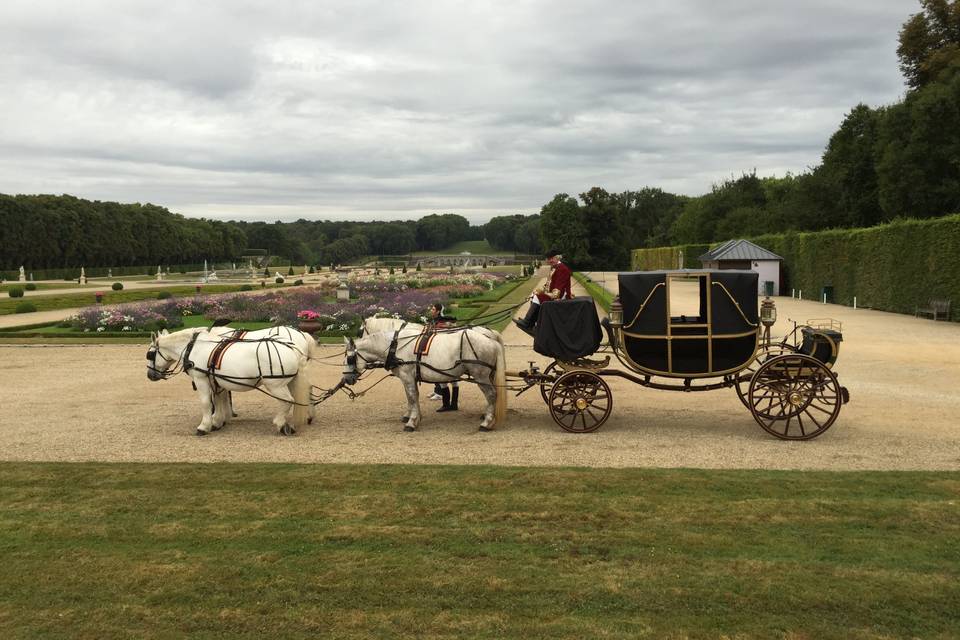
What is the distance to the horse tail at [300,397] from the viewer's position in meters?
11.3

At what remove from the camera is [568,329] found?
1108 centimetres

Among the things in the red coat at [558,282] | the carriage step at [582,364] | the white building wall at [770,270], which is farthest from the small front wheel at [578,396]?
the white building wall at [770,270]

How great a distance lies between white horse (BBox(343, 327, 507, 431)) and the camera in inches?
442

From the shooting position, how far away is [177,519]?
756cm

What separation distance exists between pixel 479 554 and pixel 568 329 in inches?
202

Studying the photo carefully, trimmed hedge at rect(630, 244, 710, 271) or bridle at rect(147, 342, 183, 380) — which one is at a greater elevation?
trimmed hedge at rect(630, 244, 710, 271)

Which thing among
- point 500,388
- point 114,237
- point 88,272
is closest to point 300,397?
point 500,388

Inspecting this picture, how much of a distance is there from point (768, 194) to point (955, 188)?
53.6 m

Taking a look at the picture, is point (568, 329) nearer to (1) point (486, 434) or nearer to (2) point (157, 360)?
(1) point (486, 434)

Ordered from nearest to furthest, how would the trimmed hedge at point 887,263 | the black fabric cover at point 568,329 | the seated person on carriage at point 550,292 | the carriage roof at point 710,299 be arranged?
the carriage roof at point 710,299, the black fabric cover at point 568,329, the seated person on carriage at point 550,292, the trimmed hedge at point 887,263

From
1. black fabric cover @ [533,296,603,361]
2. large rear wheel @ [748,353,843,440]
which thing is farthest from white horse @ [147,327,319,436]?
large rear wheel @ [748,353,843,440]

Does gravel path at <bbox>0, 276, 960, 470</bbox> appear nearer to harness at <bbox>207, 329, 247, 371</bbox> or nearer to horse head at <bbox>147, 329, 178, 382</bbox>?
horse head at <bbox>147, 329, 178, 382</bbox>

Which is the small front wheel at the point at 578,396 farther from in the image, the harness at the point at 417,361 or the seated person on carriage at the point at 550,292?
the harness at the point at 417,361

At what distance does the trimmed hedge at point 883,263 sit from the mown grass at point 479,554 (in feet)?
72.3
